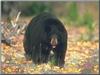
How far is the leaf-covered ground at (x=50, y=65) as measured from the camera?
2.82 metres

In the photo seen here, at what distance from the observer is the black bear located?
2738 mm

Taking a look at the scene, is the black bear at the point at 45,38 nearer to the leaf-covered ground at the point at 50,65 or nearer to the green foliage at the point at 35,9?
the leaf-covered ground at the point at 50,65

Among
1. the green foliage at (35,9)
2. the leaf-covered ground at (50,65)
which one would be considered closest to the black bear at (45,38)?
the leaf-covered ground at (50,65)

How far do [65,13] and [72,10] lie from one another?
0.85 m

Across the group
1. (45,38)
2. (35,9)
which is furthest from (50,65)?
(35,9)

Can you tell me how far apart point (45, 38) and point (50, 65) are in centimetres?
20

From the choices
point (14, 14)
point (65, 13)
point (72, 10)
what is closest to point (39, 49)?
point (14, 14)

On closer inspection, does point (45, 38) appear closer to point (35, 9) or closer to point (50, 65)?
point (50, 65)

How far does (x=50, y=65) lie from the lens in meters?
2.82

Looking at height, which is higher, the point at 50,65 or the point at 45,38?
the point at 45,38

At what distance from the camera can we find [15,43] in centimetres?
282

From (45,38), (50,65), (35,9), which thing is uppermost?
(35,9)

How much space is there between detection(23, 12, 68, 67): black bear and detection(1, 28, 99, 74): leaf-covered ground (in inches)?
2.3

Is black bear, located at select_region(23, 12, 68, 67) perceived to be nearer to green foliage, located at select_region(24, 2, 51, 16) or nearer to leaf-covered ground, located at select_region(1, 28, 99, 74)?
leaf-covered ground, located at select_region(1, 28, 99, 74)
